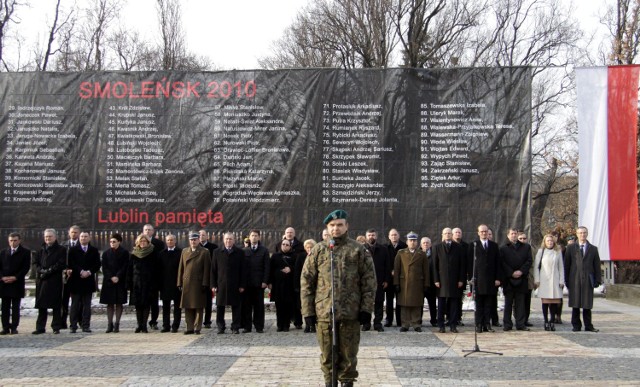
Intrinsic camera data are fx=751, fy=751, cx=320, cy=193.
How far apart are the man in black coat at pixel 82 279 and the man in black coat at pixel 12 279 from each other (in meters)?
0.76

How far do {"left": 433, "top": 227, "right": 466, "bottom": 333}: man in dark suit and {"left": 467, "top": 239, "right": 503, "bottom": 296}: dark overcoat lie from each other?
0.26 meters

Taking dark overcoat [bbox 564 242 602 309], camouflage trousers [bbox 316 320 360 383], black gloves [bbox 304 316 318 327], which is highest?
dark overcoat [bbox 564 242 602 309]

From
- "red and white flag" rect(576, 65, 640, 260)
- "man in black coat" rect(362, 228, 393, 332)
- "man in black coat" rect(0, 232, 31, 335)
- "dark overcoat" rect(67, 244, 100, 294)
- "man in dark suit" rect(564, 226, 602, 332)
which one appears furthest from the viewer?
"red and white flag" rect(576, 65, 640, 260)

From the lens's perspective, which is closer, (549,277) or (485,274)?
(485,274)

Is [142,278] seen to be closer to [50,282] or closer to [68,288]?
[68,288]

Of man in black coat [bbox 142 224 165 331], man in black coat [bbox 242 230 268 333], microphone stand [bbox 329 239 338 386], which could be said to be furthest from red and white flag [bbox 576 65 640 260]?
microphone stand [bbox 329 239 338 386]

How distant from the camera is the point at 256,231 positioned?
13.2 meters

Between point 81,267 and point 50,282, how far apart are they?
0.57 m

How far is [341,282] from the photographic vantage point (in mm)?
6875

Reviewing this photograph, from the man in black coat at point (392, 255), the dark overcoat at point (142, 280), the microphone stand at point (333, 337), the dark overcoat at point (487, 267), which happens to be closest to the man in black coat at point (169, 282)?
the dark overcoat at point (142, 280)

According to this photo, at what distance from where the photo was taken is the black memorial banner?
45.1ft

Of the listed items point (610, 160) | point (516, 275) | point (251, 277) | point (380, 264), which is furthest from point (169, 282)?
point (610, 160)

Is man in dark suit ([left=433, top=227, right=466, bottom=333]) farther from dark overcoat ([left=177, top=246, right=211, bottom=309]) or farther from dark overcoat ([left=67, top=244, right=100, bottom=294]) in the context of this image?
dark overcoat ([left=67, top=244, right=100, bottom=294])

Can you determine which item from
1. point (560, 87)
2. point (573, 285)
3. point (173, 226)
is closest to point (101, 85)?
point (173, 226)
